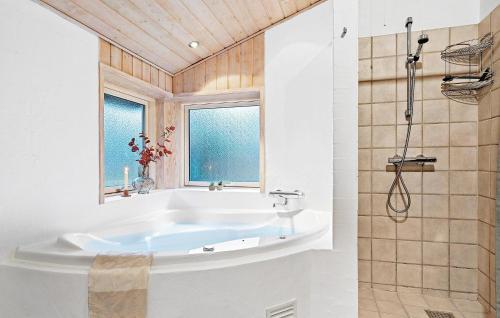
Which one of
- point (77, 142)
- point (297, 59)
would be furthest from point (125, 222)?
point (297, 59)

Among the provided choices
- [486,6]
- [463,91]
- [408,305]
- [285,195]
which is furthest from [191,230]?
[486,6]

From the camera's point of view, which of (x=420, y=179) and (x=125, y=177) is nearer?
(x=420, y=179)

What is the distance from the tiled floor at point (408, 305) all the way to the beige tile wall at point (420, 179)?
3.0 inches

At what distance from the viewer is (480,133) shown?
6.61ft

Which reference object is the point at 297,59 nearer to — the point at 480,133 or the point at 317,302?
the point at 480,133

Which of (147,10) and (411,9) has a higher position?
(411,9)

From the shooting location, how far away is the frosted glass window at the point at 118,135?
7.57ft

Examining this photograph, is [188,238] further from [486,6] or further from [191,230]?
[486,6]

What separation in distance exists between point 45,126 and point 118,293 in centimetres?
103

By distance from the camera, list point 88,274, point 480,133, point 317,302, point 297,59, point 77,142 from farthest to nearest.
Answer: point 297,59
point 480,133
point 77,142
point 317,302
point 88,274

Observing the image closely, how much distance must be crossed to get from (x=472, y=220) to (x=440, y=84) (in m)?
A: 1.04

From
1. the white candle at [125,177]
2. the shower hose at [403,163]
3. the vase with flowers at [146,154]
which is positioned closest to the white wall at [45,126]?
the white candle at [125,177]

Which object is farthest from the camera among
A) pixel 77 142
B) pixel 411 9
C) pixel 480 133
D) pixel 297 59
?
pixel 297 59

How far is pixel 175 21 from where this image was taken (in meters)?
2.08
